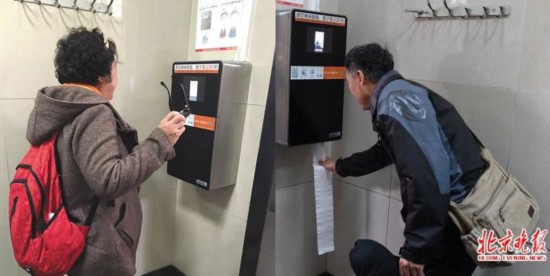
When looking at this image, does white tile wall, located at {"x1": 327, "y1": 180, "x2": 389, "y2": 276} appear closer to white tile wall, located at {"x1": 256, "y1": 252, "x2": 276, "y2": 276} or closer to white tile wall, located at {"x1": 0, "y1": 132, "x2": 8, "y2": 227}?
white tile wall, located at {"x1": 256, "y1": 252, "x2": 276, "y2": 276}

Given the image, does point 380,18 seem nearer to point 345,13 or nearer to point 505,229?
point 345,13

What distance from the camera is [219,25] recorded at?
152 cm

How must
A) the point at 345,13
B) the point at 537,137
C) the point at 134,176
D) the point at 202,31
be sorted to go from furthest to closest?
the point at 202,31, the point at 345,13, the point at 537,137, the point at 134,176

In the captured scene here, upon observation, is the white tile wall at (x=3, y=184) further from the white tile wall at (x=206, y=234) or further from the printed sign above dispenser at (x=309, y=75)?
the printed sign above dispenser at (x=309, y=75)

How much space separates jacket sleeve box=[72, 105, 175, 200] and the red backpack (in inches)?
3.6

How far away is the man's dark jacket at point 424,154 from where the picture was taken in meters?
0.97

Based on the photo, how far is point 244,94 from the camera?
4.71 feet

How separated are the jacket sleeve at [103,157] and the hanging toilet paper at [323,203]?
68 cm

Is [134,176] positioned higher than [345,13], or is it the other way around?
[345,13]

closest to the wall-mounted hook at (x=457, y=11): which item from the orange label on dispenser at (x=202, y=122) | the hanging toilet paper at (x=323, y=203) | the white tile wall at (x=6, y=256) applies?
the hanging toilet paper at (x=323, y=203)

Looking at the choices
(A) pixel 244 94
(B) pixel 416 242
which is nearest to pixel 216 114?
(A) pixel 244 94

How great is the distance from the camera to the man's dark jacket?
0.97 meters

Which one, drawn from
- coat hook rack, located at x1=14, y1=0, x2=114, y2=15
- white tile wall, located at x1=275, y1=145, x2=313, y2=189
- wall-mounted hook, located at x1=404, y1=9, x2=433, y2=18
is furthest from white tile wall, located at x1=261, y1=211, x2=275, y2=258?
coat hook rack, located at x1=14, y1=0, x2=114, y2=15

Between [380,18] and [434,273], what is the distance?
0.86 metres
